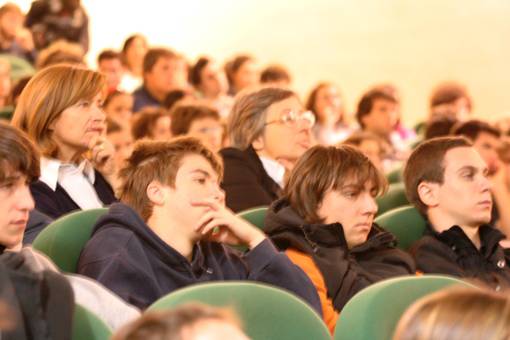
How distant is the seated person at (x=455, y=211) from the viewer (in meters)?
3.39

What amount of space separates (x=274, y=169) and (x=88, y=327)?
2.06 metres

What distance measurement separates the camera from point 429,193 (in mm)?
3553

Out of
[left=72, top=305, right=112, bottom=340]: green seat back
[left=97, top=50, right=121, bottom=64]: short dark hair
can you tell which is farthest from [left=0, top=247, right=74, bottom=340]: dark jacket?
[left=97, top=50, right=121, bottom=64]: short dark hair

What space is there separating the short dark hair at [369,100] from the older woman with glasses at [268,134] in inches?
88.9

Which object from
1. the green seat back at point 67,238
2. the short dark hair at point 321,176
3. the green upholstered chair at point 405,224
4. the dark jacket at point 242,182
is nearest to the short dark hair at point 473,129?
the dark jacket at point 242,182

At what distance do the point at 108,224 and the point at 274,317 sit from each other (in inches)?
26.8

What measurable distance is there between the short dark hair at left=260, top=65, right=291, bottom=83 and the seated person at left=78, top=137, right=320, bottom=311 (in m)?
4.45

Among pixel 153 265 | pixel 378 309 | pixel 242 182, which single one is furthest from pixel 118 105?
pixel 378 309

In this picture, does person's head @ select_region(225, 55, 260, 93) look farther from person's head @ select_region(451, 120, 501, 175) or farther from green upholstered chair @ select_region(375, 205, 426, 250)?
green upholstered chair @ select_region(375, 205, 426, 250)

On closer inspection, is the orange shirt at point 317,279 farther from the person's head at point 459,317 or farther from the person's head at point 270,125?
the person's head at point 459,317

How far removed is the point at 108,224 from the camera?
9.29ft

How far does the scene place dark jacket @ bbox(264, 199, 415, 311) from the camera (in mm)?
3096

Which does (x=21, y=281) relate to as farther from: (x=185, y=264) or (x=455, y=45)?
(x=455, y=45)

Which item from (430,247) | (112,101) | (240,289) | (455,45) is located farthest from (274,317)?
(455,45)
